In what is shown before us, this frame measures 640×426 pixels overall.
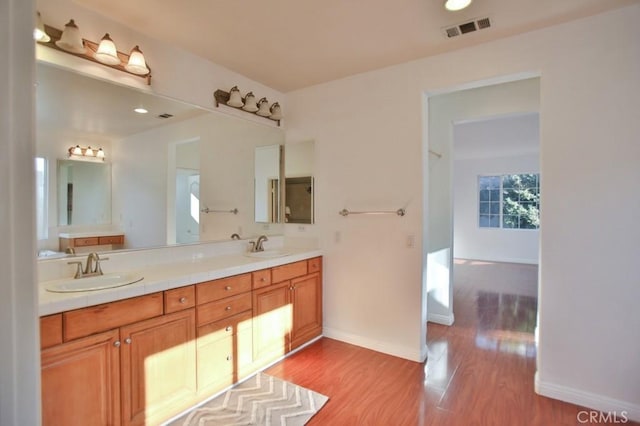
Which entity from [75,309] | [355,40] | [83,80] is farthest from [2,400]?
[355,40]

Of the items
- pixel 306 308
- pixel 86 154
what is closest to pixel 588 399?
pixel 306 308

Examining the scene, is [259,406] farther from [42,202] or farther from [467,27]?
[467,27]

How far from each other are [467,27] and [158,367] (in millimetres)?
2942

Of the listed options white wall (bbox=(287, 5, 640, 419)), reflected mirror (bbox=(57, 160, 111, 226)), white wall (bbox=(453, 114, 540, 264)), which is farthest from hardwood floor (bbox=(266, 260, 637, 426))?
white wall (bbox=(453, 114, 540, 264))

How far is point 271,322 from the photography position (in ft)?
8.78

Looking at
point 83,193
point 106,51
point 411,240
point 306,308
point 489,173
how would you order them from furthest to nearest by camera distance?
point 489,173
point 306,308
point 411,240
point 83,193
point 106,51

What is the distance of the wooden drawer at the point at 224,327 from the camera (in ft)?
7.00

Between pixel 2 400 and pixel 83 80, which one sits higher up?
pixel 83 80

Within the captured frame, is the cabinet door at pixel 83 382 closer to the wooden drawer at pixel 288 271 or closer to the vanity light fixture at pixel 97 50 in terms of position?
the wooden drawer at pixel 288 271

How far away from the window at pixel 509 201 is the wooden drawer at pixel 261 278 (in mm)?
7097

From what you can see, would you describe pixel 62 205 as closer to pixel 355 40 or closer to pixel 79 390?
pixel 79 390

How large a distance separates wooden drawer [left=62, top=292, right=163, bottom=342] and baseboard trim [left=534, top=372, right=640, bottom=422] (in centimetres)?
263

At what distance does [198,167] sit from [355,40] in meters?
1.65

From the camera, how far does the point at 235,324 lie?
2.36m
